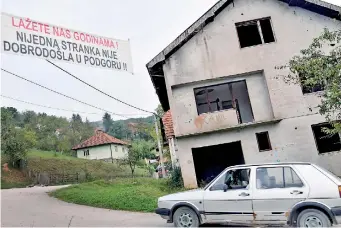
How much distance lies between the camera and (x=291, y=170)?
23.8 feet

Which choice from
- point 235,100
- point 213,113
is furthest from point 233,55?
point 235,100

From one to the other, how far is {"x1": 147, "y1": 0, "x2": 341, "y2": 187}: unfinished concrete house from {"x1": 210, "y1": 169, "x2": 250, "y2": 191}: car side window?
25.7ft

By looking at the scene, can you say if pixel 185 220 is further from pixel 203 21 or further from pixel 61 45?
pixel 203 21

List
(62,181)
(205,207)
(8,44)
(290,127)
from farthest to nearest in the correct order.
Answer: (62,181), (290,127), (205,207), (8,44)

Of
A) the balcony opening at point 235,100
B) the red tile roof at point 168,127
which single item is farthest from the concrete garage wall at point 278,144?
the balcony opening at point 235,100

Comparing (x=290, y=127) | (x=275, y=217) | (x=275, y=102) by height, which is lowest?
(x=275, y=217)

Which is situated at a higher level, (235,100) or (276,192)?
(235,100)

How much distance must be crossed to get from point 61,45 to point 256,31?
12418 millimetres

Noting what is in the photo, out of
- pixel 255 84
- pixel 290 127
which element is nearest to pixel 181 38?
pixel 255 84

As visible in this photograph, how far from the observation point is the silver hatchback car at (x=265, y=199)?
6.77 m

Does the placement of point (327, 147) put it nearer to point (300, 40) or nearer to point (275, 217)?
point (300, 40)

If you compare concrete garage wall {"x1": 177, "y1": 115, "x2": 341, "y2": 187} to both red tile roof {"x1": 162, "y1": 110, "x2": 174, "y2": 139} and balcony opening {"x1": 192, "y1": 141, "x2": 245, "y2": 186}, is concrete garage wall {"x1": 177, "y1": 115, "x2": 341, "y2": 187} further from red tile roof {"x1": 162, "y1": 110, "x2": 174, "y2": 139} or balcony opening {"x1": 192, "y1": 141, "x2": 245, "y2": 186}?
balcony opening {"x1": 192, "y1": 141, "x2": 245, "y2": 186}

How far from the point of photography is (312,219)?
22.3 feet

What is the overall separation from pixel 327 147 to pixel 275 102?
3227 mm
